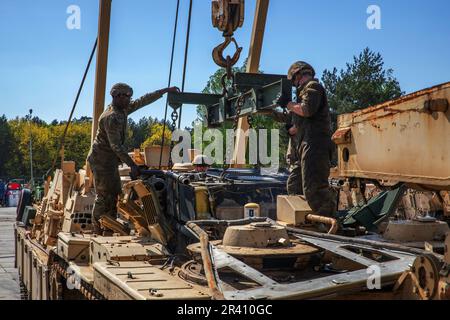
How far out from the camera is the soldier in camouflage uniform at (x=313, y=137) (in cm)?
623

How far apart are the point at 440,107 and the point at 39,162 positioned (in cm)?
5516

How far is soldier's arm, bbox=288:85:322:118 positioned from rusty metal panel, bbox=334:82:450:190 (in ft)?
2.82

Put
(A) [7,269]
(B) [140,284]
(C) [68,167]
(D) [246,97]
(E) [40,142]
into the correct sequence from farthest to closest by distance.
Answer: (E) [40,142] → (A) [7,269] → (C) [68,167] → (D) [246,97] → (B) [140,284]

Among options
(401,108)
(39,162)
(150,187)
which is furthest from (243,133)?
(39,162)

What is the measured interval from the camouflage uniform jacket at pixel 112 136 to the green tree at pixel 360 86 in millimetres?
20929

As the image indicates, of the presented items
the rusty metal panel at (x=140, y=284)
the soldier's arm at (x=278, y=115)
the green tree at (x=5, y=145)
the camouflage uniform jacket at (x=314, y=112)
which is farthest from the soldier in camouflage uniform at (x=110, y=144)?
the green tree at (x=5, y=145)

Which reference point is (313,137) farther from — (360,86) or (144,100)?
(360,86)

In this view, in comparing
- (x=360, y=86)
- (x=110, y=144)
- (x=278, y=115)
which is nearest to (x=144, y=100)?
(x=110, y=144)

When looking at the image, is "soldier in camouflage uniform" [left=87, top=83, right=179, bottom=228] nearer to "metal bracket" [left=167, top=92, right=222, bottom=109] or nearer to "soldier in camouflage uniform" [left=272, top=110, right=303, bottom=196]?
"metal bracket" [left=167, top=92, right=222, bottom=109]

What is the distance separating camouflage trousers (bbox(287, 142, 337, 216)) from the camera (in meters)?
6.21

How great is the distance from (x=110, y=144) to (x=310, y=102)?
313 centimetres

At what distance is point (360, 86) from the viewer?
106 feet

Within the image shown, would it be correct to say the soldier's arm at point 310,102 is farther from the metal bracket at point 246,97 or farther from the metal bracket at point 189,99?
the metal bracket at point 189,99
